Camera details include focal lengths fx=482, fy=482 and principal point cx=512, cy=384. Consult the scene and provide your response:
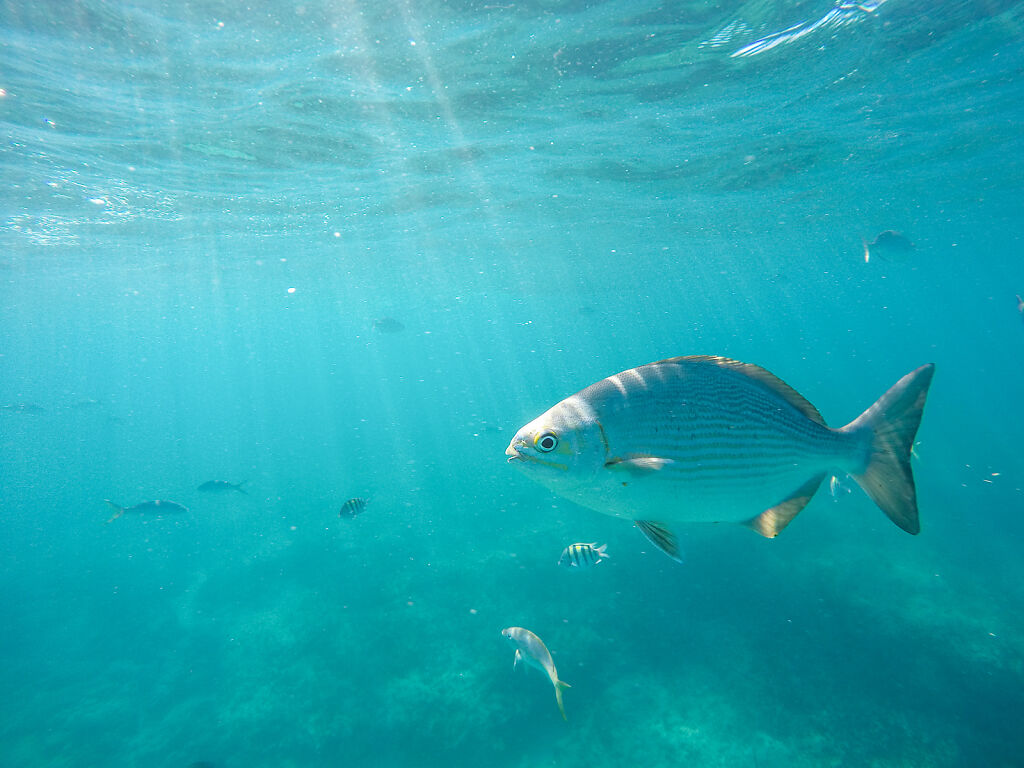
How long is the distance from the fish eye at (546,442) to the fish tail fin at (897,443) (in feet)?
4.13

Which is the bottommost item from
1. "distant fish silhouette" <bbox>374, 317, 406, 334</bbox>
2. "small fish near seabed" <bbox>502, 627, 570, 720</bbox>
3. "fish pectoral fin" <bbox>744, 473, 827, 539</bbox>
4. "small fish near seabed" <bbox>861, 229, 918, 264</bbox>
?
"small fish near seabed" <bbox>502, 627, 570, 720</bbox>

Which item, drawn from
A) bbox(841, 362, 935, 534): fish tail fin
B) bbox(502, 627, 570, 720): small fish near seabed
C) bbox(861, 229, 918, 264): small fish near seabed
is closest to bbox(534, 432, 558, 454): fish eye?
bbox(841, 362, 935, 534): fish tail fin

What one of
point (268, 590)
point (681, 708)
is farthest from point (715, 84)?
point (268, 590)

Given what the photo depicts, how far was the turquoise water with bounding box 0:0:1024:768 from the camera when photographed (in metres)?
8.20

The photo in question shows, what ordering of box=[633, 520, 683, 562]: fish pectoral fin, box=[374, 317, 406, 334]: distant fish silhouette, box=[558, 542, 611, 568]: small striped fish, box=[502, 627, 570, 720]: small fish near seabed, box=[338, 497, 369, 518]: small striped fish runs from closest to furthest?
box=[633, 520, 683, 562]: fish pectoral fin
box=[502, 627, 570, 720]: small fish near seabed
box=[558, 542, 611, 568]: small striped fish
box=[338, 497, 369, 518]: small striped fish
box=[374, 317, 406, 334]: distant fish silhouette

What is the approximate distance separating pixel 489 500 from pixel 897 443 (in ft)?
61.4

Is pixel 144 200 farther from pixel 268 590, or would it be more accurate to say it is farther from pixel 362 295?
pixel 362 295

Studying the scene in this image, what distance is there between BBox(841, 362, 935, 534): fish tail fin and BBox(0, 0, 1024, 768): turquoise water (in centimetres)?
701

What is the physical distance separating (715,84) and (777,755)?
15.1 meters

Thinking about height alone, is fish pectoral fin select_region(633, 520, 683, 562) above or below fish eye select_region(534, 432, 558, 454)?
below

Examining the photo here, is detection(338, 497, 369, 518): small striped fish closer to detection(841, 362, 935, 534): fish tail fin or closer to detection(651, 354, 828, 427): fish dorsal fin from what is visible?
detection(651, 354, 828, 427): fish dorsal fin

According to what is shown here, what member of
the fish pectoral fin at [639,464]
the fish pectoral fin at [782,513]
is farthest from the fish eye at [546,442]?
the fish pectoral fin at [782,513]

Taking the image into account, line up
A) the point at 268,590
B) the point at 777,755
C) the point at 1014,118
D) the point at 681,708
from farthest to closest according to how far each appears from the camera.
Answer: the point at 1014,118 → the point at 268,590 → the point at 681,708 → the point at 777,755

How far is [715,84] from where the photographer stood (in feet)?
43.6
